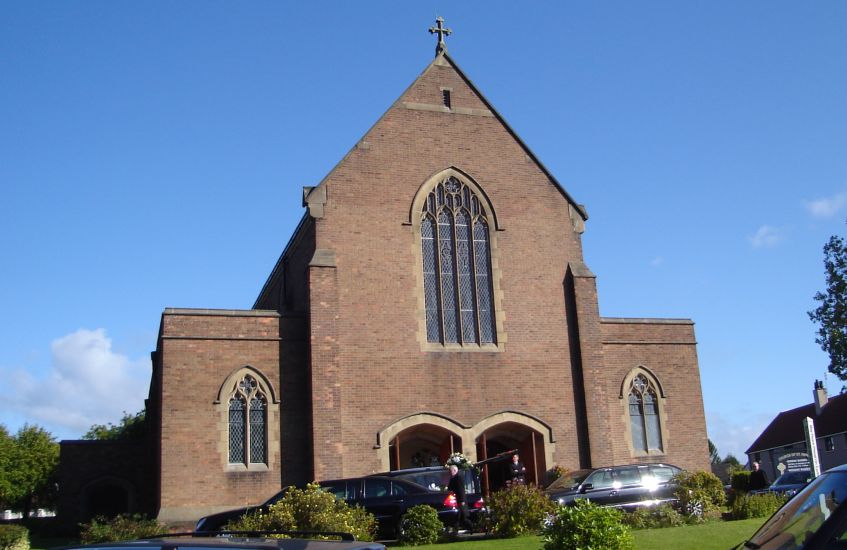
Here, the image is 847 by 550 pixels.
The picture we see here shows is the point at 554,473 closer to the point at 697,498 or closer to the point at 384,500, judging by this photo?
the point at 697,498

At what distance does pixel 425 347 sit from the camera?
2491 centimetres

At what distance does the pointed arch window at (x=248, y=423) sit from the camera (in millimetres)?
23219

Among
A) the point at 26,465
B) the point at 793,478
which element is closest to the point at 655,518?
the point at 793,478

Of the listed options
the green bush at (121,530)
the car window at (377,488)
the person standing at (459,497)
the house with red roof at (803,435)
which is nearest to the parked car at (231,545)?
the person standing at (459,497)

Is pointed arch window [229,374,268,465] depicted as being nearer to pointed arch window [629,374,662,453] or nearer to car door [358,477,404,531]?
car door [358,477,404,531]

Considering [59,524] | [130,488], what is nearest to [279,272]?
[130,488]

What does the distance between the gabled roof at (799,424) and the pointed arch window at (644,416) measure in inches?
1171

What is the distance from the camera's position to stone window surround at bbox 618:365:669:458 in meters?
26.3

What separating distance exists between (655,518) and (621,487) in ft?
7.96

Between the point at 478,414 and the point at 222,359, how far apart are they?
287 inches

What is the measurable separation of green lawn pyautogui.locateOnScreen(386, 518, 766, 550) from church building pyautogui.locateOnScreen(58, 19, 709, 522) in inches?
334

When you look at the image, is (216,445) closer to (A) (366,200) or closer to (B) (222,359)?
Result: (B) (222,359)

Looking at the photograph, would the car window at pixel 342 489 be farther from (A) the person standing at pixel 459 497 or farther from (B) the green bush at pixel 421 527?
(A) the person standing at pixel 459 497

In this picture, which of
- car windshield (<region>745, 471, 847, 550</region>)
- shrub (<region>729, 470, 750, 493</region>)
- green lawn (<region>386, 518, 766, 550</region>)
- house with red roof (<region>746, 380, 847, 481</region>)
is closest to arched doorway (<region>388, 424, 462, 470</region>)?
green lawn (<region>386, 518, 766, 550</region>)
